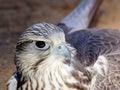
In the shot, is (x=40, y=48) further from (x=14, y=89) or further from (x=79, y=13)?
(x=79, y=13)

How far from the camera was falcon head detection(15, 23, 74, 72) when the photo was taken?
12.3 ft

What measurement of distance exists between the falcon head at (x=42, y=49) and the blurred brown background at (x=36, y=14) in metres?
2.50

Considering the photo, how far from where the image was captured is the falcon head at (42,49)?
3754mm

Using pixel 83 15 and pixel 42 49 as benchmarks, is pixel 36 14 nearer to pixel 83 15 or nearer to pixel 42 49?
pixel 83 15

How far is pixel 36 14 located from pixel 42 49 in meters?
4.13

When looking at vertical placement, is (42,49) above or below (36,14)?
below

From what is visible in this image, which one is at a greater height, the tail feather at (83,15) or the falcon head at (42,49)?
the tail feather at (83,15)

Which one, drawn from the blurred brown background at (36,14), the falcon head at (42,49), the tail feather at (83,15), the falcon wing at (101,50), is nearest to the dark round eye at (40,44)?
the falcon head at (42,49)

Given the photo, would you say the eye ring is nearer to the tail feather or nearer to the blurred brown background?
the tail feather

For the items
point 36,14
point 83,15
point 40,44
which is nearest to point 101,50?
point 40,44

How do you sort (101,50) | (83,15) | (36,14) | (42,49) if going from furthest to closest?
(36,14) → (83,15) → (101,50) → (42,49)

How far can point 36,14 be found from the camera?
786cm

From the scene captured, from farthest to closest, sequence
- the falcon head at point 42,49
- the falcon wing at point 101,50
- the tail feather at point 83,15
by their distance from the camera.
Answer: the tail feather at point 83,15
the falcon wing at point 101,50
the falcon head at point 42,49

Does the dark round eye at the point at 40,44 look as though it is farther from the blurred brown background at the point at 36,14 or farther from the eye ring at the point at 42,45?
the blurred brown background at the point at 36,14
